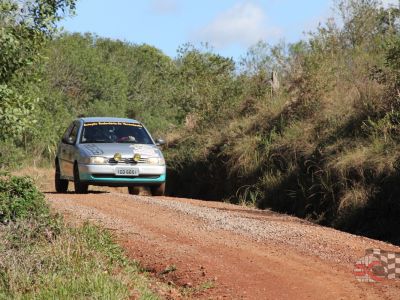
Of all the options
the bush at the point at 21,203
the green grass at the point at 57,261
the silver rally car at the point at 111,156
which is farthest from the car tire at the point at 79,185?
the green grass at the point at 57,261

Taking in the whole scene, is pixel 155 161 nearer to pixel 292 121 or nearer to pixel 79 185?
pixel 79 185

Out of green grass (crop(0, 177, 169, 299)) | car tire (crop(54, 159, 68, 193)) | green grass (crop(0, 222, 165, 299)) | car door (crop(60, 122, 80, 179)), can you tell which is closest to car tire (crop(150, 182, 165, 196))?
car door (crop(60, 122, 80, 179))

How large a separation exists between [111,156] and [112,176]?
429 mm

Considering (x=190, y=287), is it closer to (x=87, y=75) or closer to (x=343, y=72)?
(x=343, y=72)

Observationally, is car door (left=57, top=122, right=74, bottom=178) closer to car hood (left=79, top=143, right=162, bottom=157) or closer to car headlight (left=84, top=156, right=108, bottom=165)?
car hood (left=79, top=143, right=162, bottom=157)

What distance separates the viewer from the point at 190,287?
804 cm

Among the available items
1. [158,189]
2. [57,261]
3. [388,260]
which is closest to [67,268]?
[57,261]

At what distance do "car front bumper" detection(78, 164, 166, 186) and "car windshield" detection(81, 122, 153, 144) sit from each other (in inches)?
41.8

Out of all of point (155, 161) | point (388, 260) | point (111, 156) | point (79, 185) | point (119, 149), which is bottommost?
point (388, 260)

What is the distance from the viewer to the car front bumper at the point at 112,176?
16.7 metres

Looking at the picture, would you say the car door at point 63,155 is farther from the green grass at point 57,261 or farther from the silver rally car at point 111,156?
the green grass at point 57,261

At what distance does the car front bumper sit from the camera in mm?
16656

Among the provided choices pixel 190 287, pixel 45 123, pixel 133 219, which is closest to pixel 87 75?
pixel 45 123

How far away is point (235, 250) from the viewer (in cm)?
984
